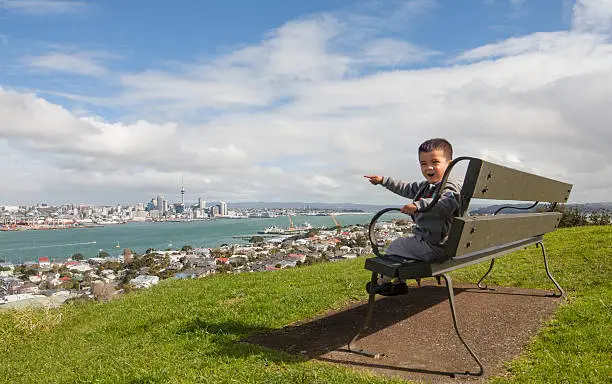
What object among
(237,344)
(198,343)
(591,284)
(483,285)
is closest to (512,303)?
(483,285)

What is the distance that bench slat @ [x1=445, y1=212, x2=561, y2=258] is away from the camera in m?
2.88

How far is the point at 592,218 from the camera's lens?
49.6ft

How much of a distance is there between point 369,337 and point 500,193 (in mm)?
1678

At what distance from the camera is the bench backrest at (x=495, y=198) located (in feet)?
9.49

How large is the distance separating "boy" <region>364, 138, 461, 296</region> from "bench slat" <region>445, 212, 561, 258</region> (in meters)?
0.21

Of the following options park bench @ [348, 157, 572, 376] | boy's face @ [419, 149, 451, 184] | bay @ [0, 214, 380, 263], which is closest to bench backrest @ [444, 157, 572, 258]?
park bench @ [348, 157, 572, 376]

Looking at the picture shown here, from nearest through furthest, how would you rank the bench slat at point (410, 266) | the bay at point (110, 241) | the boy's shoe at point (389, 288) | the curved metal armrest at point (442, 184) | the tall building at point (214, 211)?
the curved metal armrest at point (442, 184) < the bench slat at point (410, 266) < the boy's shoe at point (389, 288) < the bay at point (110, 241) < the tall building at point (214, 211)

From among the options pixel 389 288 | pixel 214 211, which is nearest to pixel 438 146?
pixel 389 288

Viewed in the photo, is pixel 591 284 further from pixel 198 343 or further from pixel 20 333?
pixel 20 333

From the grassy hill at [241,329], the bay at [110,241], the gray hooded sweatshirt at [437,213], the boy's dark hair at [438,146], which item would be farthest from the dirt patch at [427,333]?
the bay at [110,241]

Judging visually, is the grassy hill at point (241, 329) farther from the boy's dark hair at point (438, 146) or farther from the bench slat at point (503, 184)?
the boy's dark hair at point (438, 146)

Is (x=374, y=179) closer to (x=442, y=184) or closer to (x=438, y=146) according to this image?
(x=438, y=146)

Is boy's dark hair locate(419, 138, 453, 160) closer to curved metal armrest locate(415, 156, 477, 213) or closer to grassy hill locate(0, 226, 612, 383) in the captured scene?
curved metal armrest locate(415, 156, 477, 213)

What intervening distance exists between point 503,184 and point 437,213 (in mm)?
630
